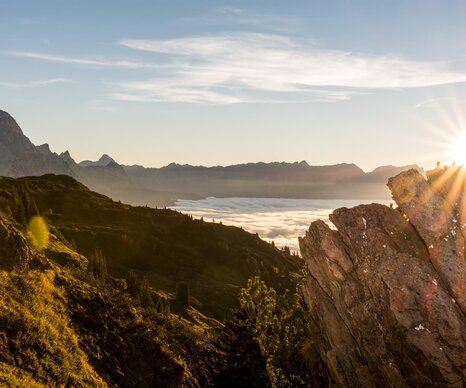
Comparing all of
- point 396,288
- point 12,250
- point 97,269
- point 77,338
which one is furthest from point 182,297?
point 396,288

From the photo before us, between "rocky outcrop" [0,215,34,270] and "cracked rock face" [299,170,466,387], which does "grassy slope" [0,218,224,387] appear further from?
"cracked rock face" [299,170,466,387]

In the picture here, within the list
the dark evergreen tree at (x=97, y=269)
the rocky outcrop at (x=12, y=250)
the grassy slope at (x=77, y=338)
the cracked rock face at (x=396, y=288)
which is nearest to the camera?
the grassy slope at (x=77, y=338)

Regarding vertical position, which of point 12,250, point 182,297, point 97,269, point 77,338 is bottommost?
point 182,297

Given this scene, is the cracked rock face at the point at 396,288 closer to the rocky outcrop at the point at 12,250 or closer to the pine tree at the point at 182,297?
the rocky outcrop at the point at 12,250

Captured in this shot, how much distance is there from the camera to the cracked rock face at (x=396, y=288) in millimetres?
36156

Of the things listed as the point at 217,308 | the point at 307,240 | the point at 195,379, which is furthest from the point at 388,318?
the point at 217,308

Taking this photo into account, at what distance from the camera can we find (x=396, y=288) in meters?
37.7

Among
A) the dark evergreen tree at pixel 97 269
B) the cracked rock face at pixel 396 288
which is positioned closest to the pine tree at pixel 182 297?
the dark evergreen tree at pixel 97 269

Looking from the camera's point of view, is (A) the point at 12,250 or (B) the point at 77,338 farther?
(A) the point at 12,250

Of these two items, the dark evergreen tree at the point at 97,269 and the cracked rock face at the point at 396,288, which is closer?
the cracked rock face at the point at 396,288

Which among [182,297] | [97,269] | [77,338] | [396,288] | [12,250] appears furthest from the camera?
[182,297]

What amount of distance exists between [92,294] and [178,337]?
15300 millimetres

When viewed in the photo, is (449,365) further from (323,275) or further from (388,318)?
(323,275)

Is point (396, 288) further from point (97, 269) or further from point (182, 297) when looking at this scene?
point (182, 297)
